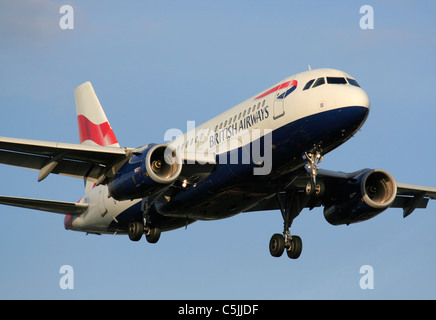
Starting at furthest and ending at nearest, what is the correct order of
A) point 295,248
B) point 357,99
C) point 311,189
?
point 295,248, point 311,189, point 357,99

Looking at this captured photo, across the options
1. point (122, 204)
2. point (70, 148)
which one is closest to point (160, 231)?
point (122, 204)

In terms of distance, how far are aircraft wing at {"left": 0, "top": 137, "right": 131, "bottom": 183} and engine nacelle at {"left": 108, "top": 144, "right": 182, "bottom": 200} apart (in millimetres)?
1417

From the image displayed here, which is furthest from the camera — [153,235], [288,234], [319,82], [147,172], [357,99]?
[153,235]

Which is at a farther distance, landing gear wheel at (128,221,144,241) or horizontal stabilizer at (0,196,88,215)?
landing gear wheel at (128,221,144,241)

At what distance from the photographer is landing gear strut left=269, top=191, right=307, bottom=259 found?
1687 inches

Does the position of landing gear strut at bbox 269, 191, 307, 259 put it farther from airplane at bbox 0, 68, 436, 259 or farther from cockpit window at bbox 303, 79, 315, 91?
cockpit window at bbox 303, 79, 315, 91

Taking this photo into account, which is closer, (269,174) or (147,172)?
(147,172)

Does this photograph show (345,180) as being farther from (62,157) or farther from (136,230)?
(62,157)

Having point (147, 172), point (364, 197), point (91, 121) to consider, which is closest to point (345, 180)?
point (364, 197)

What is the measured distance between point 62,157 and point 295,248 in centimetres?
1204

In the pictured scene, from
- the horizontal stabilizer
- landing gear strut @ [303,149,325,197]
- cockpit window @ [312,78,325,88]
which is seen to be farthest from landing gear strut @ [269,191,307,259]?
the horizontal stabilizer

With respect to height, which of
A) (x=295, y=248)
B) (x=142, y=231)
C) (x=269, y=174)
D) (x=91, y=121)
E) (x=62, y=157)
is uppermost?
(x=91, y=121)

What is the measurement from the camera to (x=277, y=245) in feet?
141

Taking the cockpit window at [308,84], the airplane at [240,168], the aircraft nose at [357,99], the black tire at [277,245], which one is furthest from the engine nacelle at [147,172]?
the black tire at [277,245]
